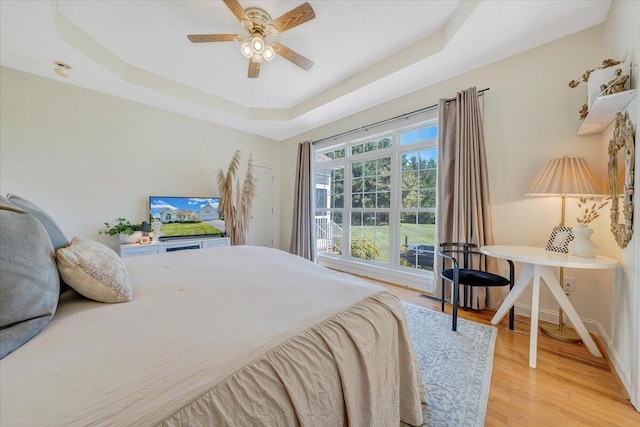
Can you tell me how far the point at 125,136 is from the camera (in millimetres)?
3256

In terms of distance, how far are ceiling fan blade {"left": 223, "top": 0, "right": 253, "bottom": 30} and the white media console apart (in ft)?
9.00

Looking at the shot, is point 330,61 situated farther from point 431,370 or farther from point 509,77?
point 431,370

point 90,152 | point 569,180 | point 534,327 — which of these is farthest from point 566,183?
point 90,152

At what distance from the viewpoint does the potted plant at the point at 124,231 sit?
3029 millimetres

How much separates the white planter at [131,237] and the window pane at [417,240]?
3528mm

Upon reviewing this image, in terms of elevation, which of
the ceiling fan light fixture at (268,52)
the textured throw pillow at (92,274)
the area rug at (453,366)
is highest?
the ceiling fan light fixture at (268,52)

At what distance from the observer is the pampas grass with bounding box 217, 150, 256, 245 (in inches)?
153

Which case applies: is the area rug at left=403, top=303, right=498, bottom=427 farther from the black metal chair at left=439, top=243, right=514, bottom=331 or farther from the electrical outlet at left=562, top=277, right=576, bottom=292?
the electrical outlet at left=562, top=277, right=576, bottom=292

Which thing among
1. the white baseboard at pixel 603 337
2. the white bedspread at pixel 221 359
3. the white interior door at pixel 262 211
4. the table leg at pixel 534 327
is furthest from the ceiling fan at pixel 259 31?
the white baseboard at pixel 603 337

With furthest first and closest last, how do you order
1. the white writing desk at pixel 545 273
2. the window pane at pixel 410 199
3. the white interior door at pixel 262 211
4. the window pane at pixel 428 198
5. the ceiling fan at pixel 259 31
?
1. the white interior door at pixel 262 211
2. the window pane at pixel 410 199
3. the window pane at pixel 428 198
4. the ceiling fan at pixel 259 31
5. the white writing desk at pixel 545 273

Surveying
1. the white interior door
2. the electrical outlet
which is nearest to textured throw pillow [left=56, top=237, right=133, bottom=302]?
the electrical outlet

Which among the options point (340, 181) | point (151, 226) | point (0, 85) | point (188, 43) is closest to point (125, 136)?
point (0, 85)

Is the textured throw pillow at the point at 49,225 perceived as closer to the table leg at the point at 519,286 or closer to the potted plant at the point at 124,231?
the potted plant at the point at 124,231

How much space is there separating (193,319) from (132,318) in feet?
0.71
